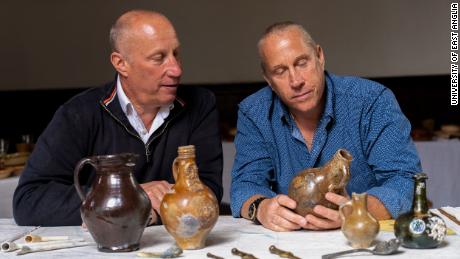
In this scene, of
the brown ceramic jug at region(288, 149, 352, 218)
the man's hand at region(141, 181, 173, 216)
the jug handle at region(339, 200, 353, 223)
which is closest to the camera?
the jug handle at region(339, 200, 353, 223)

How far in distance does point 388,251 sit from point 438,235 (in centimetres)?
15

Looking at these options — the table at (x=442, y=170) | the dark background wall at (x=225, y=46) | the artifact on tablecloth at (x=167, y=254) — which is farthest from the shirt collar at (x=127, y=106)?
the dark background wall at (x=225, y=46)

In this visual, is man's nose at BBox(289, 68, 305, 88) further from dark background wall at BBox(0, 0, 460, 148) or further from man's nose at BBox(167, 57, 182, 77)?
dark background wall at BBox(0, 0, 460, 148)

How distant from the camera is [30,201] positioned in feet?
8.57

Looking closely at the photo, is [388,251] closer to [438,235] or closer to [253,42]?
[438,235]

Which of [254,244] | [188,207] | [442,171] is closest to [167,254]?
[188,207]

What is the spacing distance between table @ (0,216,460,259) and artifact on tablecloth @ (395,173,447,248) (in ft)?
0.08

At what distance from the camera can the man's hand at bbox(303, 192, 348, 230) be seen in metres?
2.20

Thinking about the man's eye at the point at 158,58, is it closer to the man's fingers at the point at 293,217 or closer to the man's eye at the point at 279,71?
the man's eye at the point at 279,71

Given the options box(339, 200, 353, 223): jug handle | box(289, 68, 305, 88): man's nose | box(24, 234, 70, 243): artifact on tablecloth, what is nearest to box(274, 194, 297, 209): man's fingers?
box(339, 200, 353, 223): jug handle

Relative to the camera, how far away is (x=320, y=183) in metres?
2.22

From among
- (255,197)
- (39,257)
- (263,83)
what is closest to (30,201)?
(39,257)

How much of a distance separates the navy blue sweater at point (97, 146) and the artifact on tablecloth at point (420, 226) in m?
1.02

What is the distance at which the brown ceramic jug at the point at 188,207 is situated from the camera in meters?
2.03
